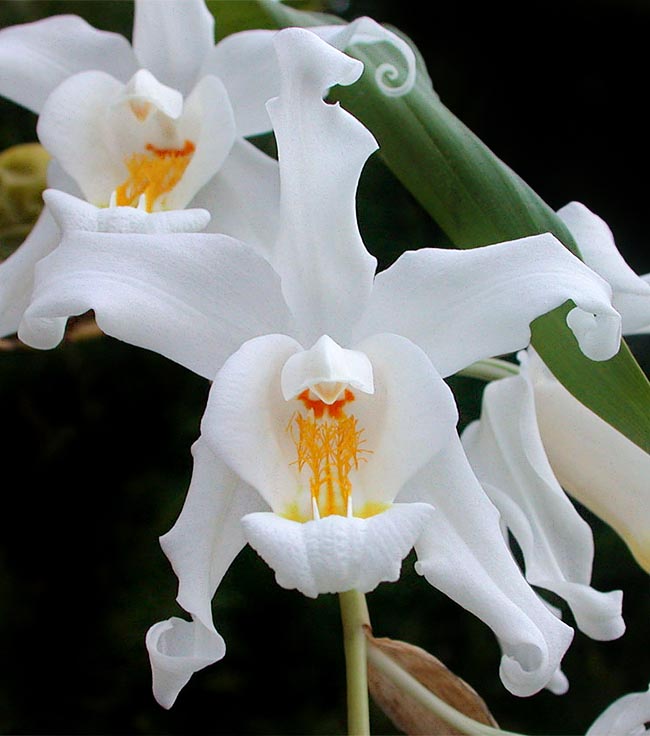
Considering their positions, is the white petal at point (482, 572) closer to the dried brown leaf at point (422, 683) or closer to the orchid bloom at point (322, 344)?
the orchid bloom at point (322, 344)

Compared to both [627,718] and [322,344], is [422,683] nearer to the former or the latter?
[627,718]

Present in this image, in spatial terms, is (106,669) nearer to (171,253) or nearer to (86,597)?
(86,597)

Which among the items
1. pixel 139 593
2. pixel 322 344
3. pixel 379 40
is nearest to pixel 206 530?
pixel 322 344

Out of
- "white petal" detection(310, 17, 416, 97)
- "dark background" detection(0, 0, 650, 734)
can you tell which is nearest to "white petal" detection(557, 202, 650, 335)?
"white petal" detection(310, 17, 416, 97)

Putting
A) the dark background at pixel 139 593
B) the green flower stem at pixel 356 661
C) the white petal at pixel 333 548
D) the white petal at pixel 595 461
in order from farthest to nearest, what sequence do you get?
the dark background at pixel 139 593
the white petal at pixel 595 461
the green flower stem at pixel 356 661
the white petal at pixel 333 548

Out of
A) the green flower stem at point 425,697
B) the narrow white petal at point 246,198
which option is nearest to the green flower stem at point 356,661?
the green flower stem at point 425,697

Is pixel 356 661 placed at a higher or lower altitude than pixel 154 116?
lower
